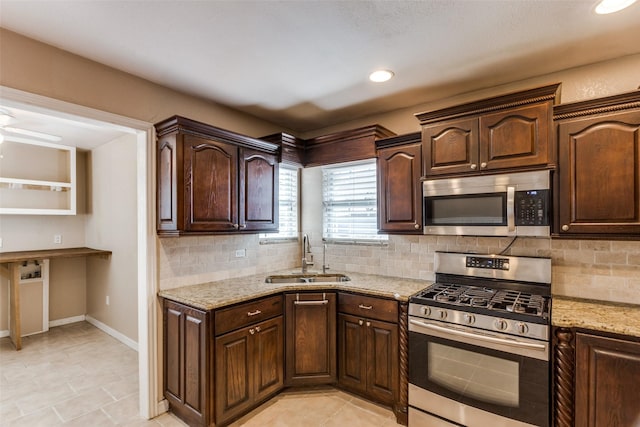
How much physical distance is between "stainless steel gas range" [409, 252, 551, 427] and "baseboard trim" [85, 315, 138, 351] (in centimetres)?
332

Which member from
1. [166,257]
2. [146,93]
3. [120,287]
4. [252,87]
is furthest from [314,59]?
[120,287]

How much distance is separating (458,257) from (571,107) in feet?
4.29

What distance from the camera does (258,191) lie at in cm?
290

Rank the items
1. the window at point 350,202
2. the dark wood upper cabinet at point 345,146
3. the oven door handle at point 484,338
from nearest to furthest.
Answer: the oven door handle at point 484,338, the dark wood upper cabinet at point 345,146, the window at point 350,202

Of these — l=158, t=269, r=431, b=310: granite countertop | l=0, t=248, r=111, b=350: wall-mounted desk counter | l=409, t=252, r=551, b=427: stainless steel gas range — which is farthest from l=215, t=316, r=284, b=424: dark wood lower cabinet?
l=0, t=248, r=111, b=350: wall-mounted desk counter

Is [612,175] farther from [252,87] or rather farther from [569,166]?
[252,87]

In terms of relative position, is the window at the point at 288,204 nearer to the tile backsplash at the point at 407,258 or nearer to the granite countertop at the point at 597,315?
the tile backsplash at the point at 407,258

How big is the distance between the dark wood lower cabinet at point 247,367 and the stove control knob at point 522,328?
170cm

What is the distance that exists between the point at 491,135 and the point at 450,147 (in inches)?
11.2

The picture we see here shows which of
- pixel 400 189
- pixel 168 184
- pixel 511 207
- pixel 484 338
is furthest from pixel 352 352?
pixel 168 184

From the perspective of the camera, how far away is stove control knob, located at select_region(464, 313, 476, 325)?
201 cm

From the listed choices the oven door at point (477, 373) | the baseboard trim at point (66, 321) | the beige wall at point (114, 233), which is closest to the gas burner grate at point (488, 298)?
the oven door at point (477, 373)

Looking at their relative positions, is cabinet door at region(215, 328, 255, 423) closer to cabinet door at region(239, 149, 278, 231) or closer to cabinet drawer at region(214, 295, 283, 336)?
cabinet drawer at region(214, 295, 283, 336)

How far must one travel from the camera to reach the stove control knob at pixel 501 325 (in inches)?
74.9
